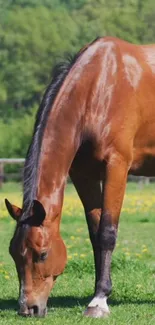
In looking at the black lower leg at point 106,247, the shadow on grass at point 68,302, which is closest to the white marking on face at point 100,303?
the black lower leg at point 106,247

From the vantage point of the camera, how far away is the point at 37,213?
7598 millimetres

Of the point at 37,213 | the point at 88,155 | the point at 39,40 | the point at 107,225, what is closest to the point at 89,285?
the point at 107,225

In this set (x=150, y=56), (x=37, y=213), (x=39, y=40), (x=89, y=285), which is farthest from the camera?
(x=39, y=40)

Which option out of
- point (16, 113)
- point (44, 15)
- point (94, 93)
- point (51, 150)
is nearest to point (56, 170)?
point (51, 150)

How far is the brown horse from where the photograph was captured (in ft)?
25.2

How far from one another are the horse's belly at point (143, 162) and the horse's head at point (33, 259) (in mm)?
1228

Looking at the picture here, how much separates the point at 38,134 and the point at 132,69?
120 centimetres

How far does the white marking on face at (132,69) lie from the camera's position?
336 inches

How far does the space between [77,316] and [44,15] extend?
78479 millimetres

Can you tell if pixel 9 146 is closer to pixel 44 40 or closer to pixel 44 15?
pixel 44 40

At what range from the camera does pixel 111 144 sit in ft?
26.7

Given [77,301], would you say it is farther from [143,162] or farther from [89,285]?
[143,162]

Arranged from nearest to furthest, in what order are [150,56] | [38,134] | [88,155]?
[38,134] → [88,155] → [150,56]

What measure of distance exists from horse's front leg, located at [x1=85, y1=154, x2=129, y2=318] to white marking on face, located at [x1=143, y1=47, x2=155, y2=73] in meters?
1.11
